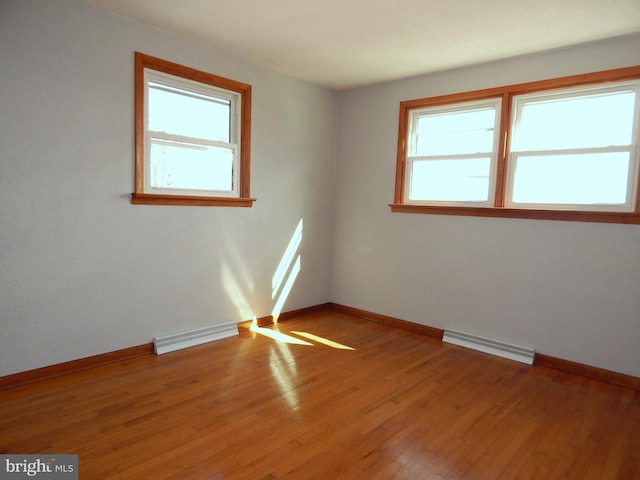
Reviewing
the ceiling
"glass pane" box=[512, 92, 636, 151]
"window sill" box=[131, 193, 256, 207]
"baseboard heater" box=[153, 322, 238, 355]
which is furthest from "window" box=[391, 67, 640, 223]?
"baseboard heater" box=[153, 322, 238, 355]

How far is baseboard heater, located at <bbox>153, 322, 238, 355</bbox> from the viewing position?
3430mm

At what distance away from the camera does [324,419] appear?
2.47m

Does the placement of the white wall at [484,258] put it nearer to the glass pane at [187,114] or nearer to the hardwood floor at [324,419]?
the hardwood floor at [324,419]

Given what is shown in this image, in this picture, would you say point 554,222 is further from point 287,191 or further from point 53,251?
point 53,251

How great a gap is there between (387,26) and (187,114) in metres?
1.86

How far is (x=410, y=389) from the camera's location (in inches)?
116

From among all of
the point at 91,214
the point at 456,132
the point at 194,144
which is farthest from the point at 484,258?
the point at 91,214

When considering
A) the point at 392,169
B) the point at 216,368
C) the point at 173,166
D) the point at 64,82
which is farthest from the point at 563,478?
the point at 64,82

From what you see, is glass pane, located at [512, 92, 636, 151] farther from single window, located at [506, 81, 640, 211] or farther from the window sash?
the window sash

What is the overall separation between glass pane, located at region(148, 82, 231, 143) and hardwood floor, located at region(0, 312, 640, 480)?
1.97 m

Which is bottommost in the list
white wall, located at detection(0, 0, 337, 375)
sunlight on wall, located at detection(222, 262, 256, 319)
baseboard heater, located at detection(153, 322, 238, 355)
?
baseboard heater, located at detection(153, 322, 238, 355)

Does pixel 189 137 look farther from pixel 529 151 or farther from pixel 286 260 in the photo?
pixel 529 151

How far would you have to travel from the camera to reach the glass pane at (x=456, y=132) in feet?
12.7

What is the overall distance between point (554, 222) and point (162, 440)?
3.37 m
